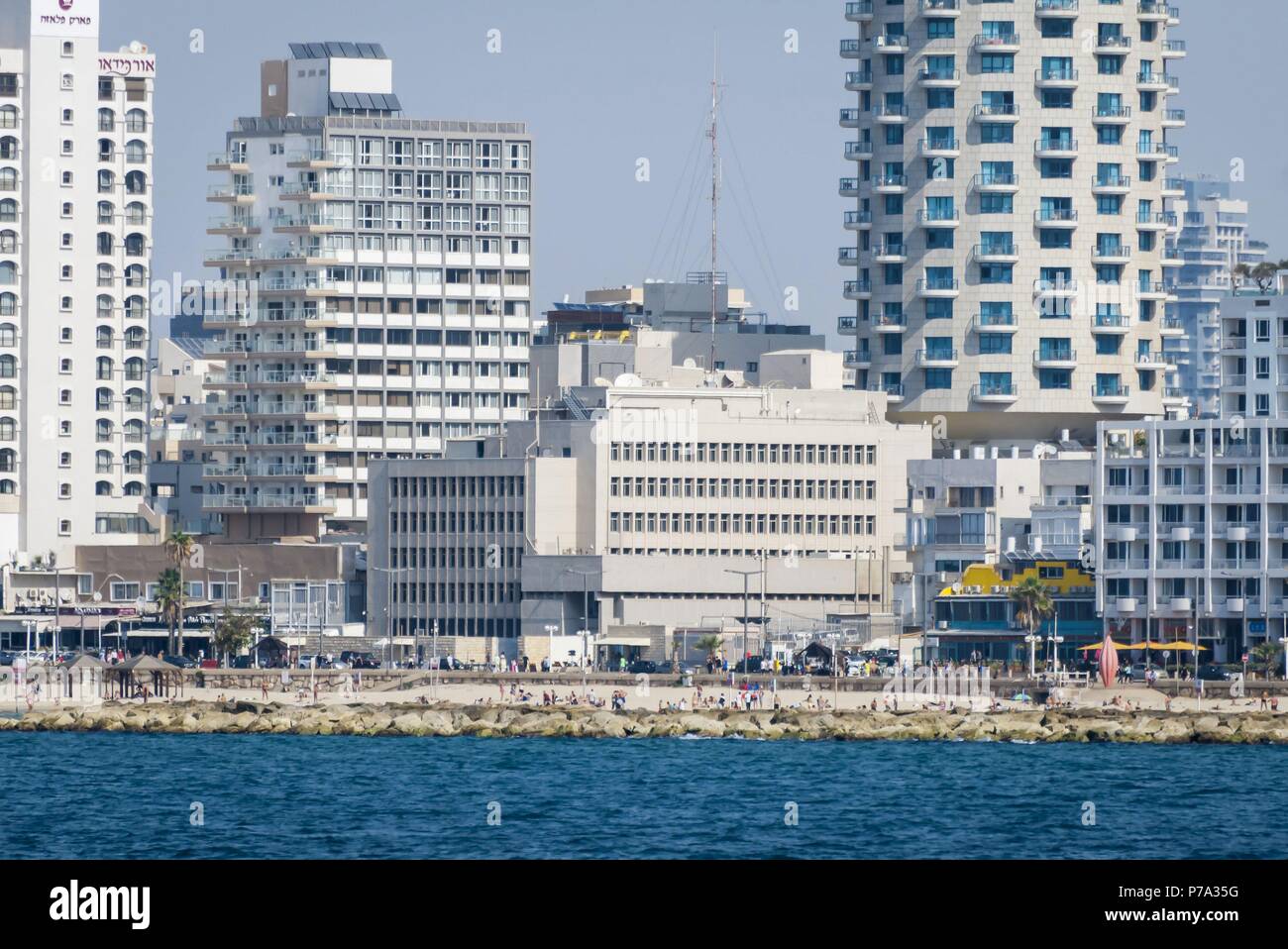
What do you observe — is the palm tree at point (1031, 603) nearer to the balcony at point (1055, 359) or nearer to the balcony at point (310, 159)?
the balcony at point (1055, 359)

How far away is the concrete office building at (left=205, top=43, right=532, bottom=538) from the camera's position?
181000mm

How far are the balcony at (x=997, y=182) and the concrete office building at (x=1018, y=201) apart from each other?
9 centimetres

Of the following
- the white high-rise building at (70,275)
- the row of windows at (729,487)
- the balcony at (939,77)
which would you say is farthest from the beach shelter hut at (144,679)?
the balcony at (939,77)

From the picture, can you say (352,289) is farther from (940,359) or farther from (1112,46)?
(1112,46)

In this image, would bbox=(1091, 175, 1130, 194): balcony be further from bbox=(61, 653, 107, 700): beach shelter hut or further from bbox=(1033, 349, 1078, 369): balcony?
bbox=(61, 653, 107, 700): beach shelter hut

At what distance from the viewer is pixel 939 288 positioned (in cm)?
16638

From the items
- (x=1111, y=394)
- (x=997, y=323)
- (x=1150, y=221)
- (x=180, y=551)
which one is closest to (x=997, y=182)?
(x=997, y=323)

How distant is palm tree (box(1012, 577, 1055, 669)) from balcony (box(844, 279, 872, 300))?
35.0m

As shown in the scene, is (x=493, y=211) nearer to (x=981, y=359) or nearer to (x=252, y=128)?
(x=252, y=128)

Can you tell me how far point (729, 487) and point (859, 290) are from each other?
2128 cm

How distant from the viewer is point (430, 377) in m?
187

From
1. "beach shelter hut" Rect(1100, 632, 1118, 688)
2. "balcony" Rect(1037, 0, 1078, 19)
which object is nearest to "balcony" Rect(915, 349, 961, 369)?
"balcony" Rect(1037, 0, 1078, 19)

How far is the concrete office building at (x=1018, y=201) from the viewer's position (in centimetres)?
16388
